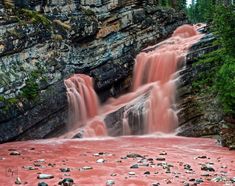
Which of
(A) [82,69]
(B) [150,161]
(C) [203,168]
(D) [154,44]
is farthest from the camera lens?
(D) [154,44]

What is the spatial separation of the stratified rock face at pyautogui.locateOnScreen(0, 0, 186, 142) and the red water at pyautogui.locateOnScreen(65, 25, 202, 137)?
30.5 inches

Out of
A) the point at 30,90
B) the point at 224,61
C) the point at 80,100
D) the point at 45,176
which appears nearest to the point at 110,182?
the point at 45,176

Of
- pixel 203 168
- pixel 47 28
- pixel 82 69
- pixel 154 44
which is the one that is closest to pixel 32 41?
pixel 47 28

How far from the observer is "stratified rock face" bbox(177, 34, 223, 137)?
2502 centimetres

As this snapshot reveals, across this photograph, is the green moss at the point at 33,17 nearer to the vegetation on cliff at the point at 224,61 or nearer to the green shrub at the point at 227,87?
the vegetation on cliff at the point at 224,61

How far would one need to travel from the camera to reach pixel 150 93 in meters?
27.8

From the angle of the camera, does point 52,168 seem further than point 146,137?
No

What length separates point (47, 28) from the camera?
28031mm

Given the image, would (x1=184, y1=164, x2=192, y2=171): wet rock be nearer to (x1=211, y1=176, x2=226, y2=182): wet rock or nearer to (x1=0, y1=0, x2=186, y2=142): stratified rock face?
(x1=211, y1=176, x2=226, y2=182): wet rock

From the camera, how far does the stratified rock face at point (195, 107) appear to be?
82.1 ft

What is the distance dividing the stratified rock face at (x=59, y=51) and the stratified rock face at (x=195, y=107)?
205 inches

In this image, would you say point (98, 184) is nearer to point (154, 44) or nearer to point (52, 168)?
point (52, 168)

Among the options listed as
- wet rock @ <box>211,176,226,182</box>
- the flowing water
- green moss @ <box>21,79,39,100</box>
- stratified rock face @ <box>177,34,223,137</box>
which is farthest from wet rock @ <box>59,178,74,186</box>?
stratified rock face @ <box>177,34,223,137</box>

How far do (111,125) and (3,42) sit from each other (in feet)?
26.9
